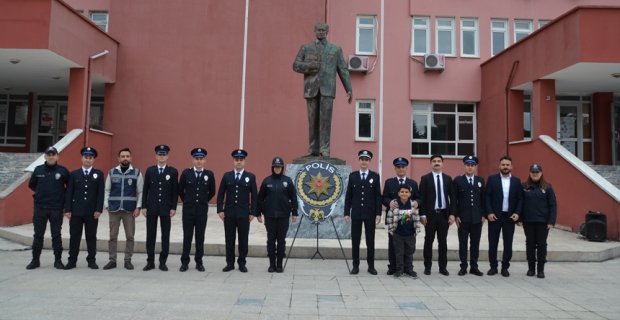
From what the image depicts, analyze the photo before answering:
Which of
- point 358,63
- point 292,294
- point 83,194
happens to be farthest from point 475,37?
point 83,194

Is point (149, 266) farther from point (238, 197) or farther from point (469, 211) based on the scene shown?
point (469, 211)

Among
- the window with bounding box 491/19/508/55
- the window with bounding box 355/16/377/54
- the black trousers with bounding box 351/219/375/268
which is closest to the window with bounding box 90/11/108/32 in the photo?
the window with bounding box 355/16/377/54

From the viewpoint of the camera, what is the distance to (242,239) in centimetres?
657

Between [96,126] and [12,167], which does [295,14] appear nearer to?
[96,126]

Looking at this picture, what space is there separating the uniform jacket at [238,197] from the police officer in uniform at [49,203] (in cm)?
230

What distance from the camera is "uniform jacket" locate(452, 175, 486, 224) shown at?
650 cm

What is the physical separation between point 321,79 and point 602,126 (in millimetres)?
11577

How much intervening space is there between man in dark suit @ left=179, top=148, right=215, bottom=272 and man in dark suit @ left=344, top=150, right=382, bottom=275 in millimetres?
2091

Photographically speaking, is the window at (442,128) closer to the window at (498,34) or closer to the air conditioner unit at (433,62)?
the air conditioner unit at (433,62)

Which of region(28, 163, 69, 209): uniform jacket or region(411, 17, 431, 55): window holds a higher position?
region(411, 17, 431, 55): window

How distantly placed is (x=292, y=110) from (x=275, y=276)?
8945 mm

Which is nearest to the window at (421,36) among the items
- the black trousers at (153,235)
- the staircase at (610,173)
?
the staircase at (610,173)

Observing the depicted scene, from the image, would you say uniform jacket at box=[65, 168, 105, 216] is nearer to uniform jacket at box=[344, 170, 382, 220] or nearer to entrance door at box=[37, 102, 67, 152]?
uniform jacket at box=[344, 170, 382, 220]

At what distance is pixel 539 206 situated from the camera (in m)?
6.50
